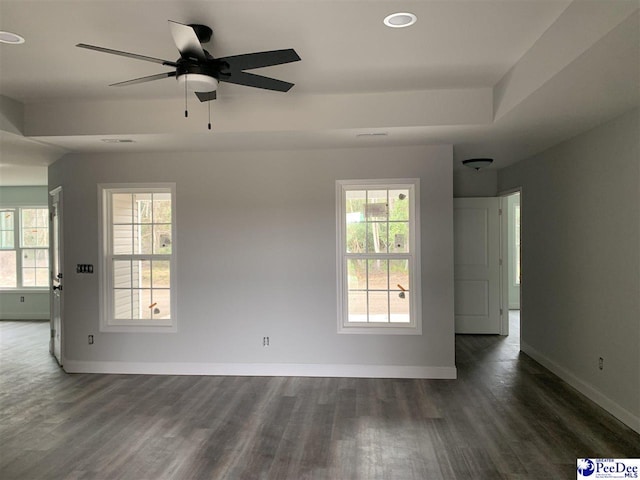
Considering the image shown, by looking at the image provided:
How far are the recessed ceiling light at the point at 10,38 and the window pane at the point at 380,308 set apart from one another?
11.9ft

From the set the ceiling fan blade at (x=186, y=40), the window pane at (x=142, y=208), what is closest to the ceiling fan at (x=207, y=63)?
the ceiling fan blade at (x=186, y=40)

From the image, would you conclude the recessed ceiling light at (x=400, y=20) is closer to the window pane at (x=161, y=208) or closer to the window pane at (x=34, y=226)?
the window pane at (x=161, y=208)

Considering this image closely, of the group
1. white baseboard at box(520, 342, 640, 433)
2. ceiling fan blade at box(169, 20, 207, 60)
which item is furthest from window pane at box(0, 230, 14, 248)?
white baseboard at box(520, 342, 640, 433)

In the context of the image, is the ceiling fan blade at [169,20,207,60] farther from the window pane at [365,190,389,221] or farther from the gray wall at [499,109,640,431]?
the gray wall at [499,109,640,431]

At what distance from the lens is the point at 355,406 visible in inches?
148

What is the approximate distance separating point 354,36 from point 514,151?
9.54 ft

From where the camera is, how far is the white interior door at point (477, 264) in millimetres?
6250

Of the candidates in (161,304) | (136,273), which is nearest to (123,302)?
(136,273)

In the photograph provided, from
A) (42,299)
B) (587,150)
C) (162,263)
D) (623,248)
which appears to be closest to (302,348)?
(162,263)

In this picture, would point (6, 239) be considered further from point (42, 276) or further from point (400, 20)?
point (400, 20)

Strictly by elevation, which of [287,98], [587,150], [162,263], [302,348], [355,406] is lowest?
[355,406]

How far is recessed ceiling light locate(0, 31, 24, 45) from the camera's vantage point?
8.50 ft

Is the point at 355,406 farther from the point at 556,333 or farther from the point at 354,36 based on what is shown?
the point at 354,36

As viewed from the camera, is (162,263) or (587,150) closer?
(587,150)
